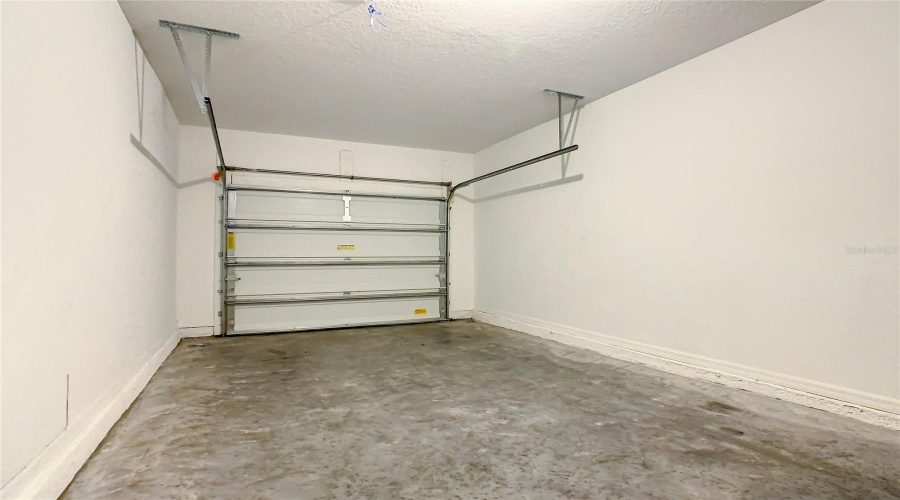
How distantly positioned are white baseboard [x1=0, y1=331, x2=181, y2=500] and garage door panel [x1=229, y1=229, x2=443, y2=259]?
2.58 metres

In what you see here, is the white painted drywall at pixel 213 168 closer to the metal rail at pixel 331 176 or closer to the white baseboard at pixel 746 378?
the metal rail at pixel 331 176

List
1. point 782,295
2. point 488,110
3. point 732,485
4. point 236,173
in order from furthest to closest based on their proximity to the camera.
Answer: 1. point 236,173
2. point 488,110
3. point 782,295
4. point 732,485

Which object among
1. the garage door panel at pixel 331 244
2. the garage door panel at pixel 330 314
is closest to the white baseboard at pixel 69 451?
the garage door panel at pixel 330 314

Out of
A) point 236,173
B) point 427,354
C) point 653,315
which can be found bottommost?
point 427,354

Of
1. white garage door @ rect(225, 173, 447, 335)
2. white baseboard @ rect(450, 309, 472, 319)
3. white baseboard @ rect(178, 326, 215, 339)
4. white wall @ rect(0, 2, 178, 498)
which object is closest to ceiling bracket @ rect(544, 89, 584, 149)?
white garage door @ rect(225, 173, 447, 335)

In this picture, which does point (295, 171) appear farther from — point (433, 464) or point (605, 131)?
point (433, 464)

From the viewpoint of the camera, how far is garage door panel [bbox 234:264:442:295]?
500cm

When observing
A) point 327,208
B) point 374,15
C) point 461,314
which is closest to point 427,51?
point 374,15

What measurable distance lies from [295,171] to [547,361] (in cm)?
382

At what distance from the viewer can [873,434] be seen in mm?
2123

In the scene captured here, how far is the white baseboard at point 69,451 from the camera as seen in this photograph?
140 cm

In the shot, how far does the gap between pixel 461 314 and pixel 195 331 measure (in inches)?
136

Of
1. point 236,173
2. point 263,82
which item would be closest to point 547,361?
point 263,82

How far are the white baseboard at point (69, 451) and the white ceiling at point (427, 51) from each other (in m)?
2.34
